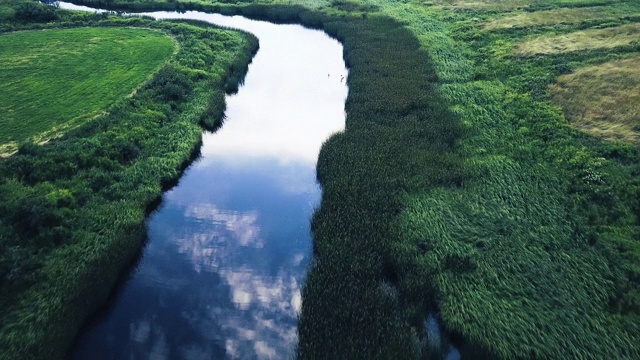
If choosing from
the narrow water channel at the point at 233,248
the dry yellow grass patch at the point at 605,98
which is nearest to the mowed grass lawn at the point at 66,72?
the narrow water channel at the point at 233,248

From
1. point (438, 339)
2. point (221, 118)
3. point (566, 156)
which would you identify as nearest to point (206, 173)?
point (221, 118)

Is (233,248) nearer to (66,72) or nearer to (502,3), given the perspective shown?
(66,72)

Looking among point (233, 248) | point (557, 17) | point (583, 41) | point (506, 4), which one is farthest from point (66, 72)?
point (506, 4)

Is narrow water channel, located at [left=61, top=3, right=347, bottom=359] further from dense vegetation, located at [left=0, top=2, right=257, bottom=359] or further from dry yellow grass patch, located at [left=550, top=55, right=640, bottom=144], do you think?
dry yellow grass patch, located at [left=550, top=55, right=640, bottom=144]

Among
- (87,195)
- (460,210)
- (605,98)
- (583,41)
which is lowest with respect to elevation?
(87,195)

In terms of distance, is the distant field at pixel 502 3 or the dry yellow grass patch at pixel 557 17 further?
the distant field at pixel 502 3

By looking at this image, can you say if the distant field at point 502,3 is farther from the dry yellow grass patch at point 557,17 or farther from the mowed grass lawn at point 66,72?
the mowed grass lawn at point 66,72

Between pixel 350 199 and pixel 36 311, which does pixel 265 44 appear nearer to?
pixel 350 199
